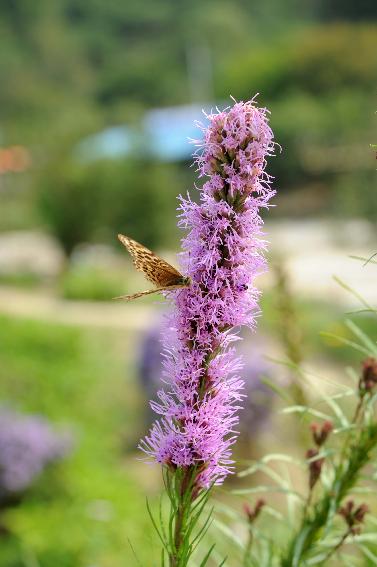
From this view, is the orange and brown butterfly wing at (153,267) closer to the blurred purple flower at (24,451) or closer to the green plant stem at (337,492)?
the green plant stem at (337,492)

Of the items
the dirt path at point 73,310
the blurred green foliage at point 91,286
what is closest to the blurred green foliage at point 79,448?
the dirt path at point 73,310

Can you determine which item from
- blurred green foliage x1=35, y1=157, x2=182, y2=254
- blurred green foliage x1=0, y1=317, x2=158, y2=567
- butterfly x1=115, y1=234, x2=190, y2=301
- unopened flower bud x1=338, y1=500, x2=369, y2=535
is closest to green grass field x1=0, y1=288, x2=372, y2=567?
blurred green foliage x1=0, y1=317, x2=158, y2=567

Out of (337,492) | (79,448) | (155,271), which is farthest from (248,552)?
(79,448)

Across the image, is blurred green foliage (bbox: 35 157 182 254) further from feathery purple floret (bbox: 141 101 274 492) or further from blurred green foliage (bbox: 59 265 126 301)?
feathery purple floret (bbox: 141 101 274 492)

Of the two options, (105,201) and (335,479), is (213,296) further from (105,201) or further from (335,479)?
(105,201)

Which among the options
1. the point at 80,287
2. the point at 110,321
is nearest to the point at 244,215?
the point at 110,321

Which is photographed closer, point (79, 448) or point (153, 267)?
point (153, 267)

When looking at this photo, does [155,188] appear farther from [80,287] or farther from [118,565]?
[118,565]
